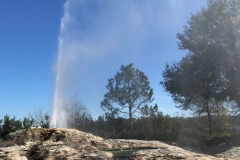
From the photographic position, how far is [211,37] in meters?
16.9

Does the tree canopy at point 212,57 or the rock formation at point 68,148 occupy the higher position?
the tree canopy at point 212,57

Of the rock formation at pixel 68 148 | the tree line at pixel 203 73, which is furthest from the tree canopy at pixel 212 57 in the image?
the rock formation at pixel 68 148

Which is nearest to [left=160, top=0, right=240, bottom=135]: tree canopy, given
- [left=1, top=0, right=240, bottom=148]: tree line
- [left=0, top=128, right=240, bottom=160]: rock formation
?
[left=1, top=0, right=240, bottom=148]: tree line

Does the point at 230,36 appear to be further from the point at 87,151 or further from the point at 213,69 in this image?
the point at 87,151

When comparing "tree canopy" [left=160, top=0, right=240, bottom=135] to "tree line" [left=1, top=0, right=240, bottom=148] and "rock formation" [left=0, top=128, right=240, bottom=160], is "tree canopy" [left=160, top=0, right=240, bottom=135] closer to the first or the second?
"tree line" [left=1, top=0, right=240, bottom=148]

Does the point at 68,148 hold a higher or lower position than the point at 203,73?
lower

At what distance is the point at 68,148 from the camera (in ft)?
26.4

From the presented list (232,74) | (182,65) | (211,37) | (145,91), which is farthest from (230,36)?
(145,91)

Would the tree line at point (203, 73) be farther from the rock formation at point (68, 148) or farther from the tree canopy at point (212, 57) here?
the rock formation at point (68, 148)

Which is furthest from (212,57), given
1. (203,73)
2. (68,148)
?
(68,148)

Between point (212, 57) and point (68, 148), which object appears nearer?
point (68, 148)

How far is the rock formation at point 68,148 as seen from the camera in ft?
24.6

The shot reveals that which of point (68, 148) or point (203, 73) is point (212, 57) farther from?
point (68, 148)

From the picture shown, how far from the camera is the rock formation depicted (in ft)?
24.6
